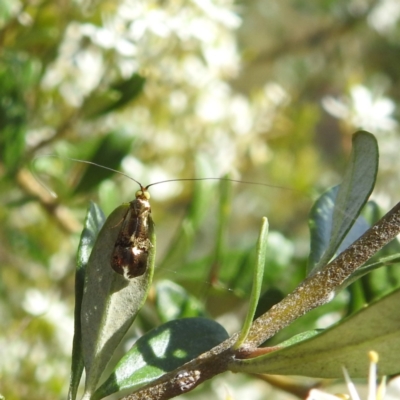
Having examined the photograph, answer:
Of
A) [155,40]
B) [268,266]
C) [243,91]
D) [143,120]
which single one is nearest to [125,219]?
[268,266]

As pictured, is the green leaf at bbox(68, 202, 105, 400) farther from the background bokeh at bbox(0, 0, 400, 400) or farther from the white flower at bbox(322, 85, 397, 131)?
the white flower at bbox(322, 85, 397, 131)

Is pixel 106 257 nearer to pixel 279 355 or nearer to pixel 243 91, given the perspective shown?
pixel 279 355

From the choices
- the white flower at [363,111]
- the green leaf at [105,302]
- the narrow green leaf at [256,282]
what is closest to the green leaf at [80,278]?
the green leaf at [105,302]

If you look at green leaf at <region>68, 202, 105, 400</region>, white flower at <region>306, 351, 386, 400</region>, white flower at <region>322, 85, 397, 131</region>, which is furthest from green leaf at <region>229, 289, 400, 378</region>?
white flower at <region>322, 85, 397, 131</region>

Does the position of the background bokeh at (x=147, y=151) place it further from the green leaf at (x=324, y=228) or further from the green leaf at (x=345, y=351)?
the green leaf at (x=345, y=351)

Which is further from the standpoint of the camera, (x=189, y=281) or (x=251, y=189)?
(x=251, y=189)

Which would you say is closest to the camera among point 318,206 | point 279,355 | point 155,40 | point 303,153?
point 279,355
